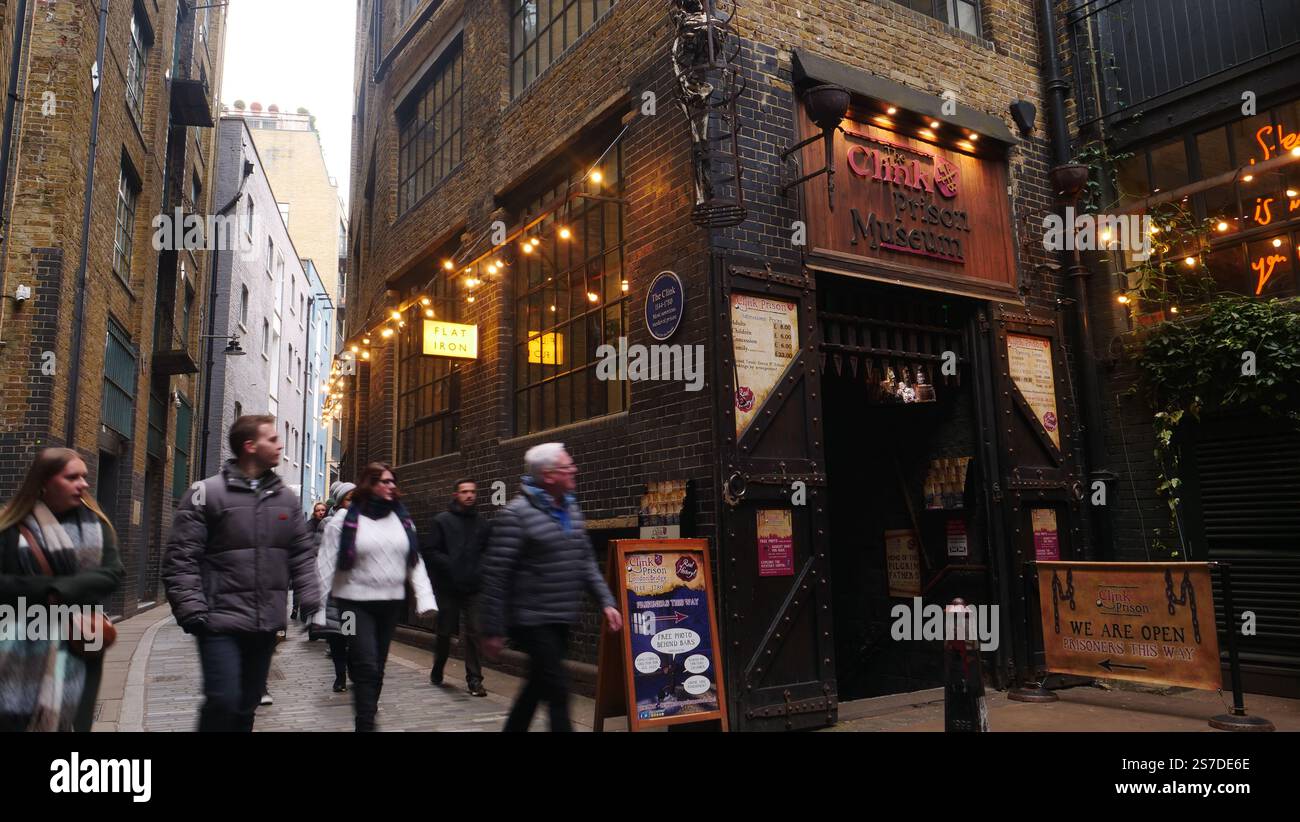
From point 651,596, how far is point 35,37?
11.9 meters

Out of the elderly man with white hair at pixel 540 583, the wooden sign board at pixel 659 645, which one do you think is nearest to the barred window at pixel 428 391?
the wooden sign board at pixel 659 645

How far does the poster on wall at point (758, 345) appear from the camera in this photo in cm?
696

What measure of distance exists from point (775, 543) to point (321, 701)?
13.4 feet

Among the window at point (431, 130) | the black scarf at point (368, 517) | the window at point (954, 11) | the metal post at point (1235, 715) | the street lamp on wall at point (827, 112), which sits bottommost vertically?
the metal post at point (1235, 715)

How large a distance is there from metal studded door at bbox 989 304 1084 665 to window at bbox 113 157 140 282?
44.4 feet

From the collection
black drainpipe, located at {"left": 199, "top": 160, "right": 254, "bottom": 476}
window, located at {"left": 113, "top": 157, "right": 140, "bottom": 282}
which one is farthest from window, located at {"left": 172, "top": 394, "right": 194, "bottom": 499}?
window, located at {"left": 113, "top": 157, "right": 140, "bottom": 282}

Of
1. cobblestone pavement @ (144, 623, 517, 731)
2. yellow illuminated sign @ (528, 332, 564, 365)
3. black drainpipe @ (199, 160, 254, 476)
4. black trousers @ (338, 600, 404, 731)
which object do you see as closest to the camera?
black trousers @ (338, 600, 404, 731)

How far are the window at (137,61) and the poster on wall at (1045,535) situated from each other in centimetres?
1545

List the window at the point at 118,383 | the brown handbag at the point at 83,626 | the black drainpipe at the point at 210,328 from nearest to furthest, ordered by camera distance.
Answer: the brown handbag at the point at 83,626, the window at the point at 118,383, the black drainpipe at the point at 210,328

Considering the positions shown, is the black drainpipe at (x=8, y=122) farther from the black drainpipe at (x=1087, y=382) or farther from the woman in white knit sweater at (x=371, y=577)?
the black drainpipe at (x=1087, y=382)

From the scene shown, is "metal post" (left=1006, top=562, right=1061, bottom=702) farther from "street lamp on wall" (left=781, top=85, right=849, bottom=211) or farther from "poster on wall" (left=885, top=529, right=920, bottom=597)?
"street lamp on wall" (left=781, top=85, right=849, bottom=211)

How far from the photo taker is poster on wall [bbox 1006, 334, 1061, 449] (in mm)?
8742

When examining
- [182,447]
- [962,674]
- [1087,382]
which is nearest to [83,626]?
[962,674]

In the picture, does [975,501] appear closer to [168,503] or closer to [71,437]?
[71,437]
